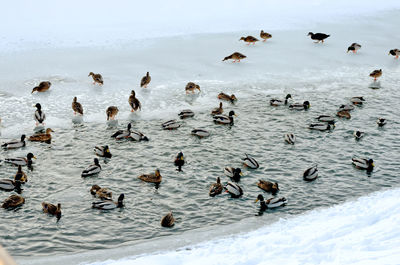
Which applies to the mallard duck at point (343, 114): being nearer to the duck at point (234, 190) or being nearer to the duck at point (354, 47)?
Answer: the duck at point (234, 190)

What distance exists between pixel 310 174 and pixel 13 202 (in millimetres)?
6702

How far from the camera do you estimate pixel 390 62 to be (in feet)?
64.7

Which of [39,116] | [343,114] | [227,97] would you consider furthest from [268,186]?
[39,116]

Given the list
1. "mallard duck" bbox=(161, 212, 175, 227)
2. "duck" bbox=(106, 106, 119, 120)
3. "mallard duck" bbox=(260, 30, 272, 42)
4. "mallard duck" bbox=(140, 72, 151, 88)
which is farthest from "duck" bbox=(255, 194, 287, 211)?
"mallard duck" bbox=(260, 30, 272, 42)

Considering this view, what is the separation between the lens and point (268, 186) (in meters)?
10.4

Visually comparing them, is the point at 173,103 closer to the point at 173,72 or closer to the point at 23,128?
the point at 173,72

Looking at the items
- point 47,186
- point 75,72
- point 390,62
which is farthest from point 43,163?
point 390,62

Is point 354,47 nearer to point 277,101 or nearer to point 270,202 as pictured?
point 277,101

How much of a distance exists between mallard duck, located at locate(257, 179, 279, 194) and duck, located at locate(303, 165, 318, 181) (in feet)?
3.14

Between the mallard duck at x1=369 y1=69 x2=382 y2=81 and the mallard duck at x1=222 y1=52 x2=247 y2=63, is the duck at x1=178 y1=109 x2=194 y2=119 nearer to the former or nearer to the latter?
the mallard duck at x1=222 y1=52 x2=247 y2=63

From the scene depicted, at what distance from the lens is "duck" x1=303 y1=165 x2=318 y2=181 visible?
10859mm

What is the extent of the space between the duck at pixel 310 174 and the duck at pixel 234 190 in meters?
1.74

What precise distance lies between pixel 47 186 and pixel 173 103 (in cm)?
588

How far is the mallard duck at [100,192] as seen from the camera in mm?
9719
